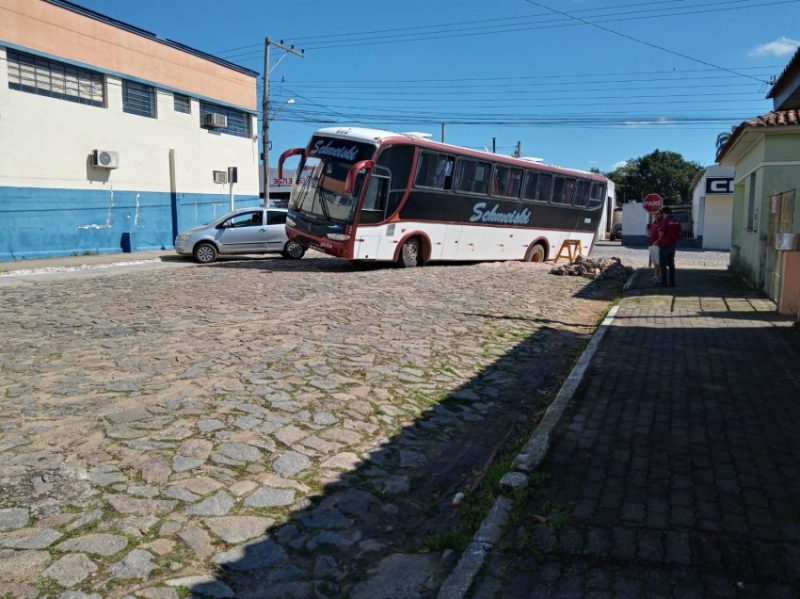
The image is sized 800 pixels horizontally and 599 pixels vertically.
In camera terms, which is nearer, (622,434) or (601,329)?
(622,434)

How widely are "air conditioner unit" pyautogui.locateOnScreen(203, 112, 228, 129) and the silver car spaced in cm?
892

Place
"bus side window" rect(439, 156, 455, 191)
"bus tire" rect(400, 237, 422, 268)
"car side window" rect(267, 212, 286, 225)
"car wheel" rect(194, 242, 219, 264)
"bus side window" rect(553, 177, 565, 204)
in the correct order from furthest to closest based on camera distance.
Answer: "bus side window" rect(553, 177, 565, 204) → "car side window" rect(267, 212, 286, 225) → "car wheel" rect(194, 242, 219, 264) → "bus side window" rect(439, 156, 455, 191) → "bus tire" rect(400, 237, 422, 268)

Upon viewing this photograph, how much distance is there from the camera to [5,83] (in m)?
19.5

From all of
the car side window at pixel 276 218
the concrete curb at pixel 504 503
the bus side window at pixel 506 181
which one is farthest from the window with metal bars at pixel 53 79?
the concrete curb at pixel 504 503

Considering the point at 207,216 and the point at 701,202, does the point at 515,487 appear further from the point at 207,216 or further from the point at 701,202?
the point at 701,202

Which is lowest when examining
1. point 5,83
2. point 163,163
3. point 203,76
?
point 163,163

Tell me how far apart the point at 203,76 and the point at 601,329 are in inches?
904

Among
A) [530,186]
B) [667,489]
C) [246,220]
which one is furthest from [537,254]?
[667,489]

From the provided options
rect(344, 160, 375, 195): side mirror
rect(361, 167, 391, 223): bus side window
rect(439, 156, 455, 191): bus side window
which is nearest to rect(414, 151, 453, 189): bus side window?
rect(439, 156, 455, 191): bus side window

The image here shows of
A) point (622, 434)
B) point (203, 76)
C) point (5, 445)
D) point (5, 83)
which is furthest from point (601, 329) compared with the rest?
point (203, 76)

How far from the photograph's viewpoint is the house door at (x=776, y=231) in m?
10.8

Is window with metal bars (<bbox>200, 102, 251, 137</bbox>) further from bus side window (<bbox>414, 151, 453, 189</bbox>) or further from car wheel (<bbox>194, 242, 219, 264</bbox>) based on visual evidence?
bus side window (<bbox>414, 151, 453, 189</bbox>)

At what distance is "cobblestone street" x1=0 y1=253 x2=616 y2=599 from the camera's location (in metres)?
3.38

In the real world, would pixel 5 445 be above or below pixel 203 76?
below
